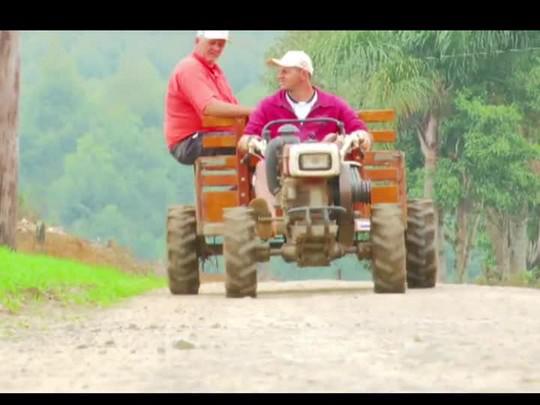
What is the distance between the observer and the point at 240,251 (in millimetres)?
11688

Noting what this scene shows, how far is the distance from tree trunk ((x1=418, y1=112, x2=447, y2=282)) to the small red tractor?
17.8 meters

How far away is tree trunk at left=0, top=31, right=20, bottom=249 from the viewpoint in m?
19.3

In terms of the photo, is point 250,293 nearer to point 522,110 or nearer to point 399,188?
point 399,188

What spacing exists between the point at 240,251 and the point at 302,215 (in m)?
0.61

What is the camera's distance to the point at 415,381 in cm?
601

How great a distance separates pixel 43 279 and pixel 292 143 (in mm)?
2885

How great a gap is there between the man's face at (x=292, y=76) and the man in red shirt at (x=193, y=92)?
2.56 feet

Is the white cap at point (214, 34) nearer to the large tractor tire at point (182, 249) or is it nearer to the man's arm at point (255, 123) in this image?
the man's arm at point (255, 123)

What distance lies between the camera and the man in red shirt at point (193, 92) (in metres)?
13.4

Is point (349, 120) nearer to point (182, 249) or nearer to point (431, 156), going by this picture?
point (182, 249)

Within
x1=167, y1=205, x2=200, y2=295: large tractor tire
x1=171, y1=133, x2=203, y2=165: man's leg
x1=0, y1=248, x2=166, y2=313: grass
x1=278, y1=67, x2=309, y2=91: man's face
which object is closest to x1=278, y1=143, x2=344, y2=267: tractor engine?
x1=278, y1=67, x2=309, y2=91: man's face

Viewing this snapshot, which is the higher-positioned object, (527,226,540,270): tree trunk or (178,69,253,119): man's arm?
(178,69,253,119): man's arm

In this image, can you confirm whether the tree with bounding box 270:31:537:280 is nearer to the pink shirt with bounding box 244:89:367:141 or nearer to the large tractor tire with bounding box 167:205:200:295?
the large tractor tire with bounding box 167:205:200:295

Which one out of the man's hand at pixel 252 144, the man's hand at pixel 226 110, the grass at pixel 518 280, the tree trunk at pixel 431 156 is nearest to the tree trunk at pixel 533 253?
the grass at pixel 518 280
